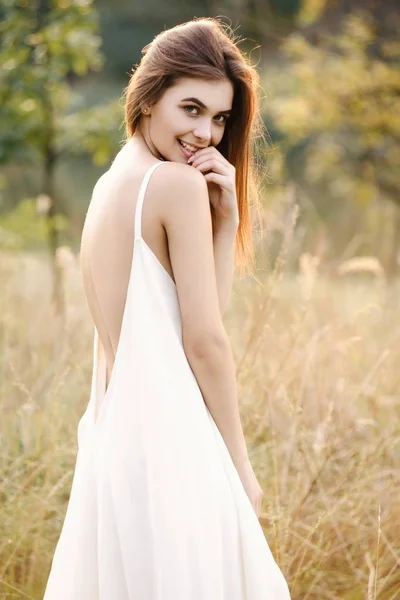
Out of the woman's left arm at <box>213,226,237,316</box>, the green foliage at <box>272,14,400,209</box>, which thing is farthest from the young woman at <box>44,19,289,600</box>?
the green foliage at <box>272,14,400,209</box>

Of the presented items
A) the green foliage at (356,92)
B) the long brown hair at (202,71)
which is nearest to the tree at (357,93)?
the green foliage at (356,92)

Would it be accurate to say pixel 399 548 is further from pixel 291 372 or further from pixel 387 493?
pixel 291 372

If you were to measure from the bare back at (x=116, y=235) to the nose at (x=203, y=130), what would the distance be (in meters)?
0.14

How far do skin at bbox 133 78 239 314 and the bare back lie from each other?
0.08 metres

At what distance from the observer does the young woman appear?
1.67m

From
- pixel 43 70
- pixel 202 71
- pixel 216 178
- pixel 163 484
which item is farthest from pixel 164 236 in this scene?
pixel 43 70

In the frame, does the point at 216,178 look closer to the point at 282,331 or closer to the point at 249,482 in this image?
the point at 249,482

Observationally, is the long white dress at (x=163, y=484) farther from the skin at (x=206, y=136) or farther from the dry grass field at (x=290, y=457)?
the dry grass field at (x=290, y=457)

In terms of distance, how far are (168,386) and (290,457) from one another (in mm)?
1387

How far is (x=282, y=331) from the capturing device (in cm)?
455

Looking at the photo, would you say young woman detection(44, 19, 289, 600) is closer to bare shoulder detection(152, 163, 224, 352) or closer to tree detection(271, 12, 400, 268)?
bare shoulder detection(152, 163, 224, 352)

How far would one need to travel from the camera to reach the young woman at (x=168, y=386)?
167cm

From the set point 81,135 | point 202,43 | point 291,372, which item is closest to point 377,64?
point 81,135

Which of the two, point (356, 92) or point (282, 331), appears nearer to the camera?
point (282, 331)
